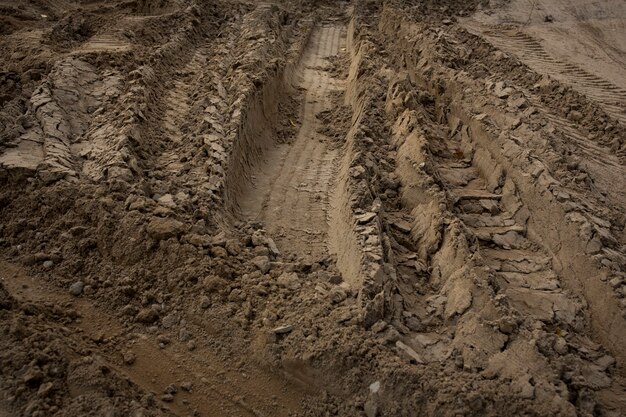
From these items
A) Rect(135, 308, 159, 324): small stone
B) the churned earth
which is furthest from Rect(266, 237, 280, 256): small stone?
Rect(135, 308, 159, 324): small stone

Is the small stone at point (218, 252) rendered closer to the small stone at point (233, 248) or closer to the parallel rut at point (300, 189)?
the small stone at point (233, 248)

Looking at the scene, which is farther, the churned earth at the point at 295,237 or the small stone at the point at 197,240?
the small stone at the point at 197,240

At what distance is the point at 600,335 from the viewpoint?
382 centimetres

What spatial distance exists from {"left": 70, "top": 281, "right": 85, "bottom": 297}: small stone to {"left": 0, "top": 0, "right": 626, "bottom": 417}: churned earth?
A: 0.01m

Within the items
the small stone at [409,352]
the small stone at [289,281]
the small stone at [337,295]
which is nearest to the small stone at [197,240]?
the small stone at [289,281]

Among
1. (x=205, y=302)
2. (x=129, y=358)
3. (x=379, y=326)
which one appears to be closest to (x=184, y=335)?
(x=205, y=302)

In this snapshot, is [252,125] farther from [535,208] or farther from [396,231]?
[535,208]

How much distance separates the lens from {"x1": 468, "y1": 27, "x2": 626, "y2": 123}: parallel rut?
7938mm

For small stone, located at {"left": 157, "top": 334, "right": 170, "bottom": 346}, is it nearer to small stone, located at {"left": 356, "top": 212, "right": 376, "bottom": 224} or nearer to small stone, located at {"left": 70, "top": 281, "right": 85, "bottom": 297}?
small stone, located at {"left": 70, "top": 281, "right": 85, "bottom": 297}

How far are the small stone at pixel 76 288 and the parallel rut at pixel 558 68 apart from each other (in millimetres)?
7857

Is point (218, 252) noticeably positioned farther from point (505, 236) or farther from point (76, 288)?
point (505, 236)

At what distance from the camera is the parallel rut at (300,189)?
4766 mm

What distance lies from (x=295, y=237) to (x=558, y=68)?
7.43 meters

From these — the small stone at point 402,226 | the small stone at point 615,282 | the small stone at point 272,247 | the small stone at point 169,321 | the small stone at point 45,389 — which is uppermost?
the small stone at point 615,282
